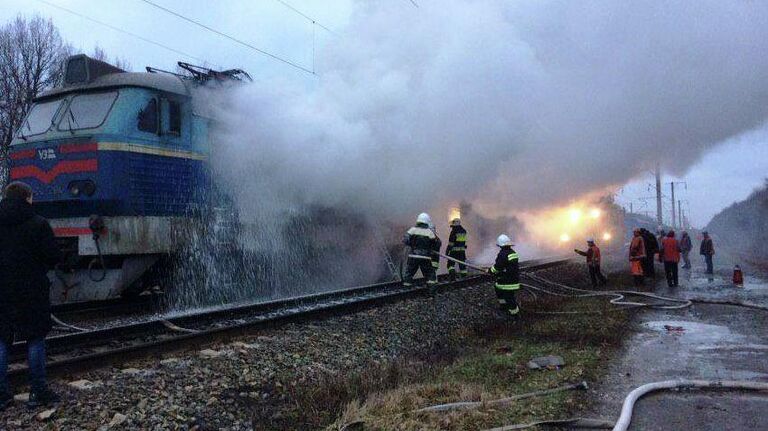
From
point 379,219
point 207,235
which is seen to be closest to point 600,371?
point 207,235

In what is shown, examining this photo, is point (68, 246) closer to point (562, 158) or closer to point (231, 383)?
point (231, 383)

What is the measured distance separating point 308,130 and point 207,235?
2.55 metres

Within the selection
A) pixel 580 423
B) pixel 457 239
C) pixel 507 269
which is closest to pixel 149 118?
pixel 507 269

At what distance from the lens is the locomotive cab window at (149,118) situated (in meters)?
8.06

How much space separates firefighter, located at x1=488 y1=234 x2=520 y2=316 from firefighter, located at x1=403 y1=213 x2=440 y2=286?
51.1 inches

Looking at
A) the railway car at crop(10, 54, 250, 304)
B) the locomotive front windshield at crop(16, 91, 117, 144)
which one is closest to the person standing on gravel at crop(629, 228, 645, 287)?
the railway car at crop(10, 54, 250, 304)

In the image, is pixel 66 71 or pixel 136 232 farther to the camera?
pixel 66 71

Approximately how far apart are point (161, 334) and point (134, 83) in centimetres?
393

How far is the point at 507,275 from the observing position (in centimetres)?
834

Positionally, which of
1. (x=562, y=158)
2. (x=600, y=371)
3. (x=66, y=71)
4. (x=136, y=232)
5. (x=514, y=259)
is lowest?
(x=600, y=371)

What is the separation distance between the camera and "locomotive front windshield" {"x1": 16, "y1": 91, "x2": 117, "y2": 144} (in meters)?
7.96

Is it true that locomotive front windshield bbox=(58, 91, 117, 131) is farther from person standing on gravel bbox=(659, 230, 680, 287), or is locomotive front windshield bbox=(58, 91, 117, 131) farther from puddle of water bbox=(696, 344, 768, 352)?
person standing on gravel bbox=(659, 230, 680, 287)

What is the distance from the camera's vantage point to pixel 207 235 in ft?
28.6

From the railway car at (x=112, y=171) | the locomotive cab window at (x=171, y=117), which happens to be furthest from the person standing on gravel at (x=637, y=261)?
the locomotive cab window at (x=171, y=117)
